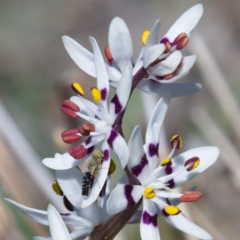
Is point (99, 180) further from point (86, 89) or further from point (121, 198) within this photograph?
point (86, 89)

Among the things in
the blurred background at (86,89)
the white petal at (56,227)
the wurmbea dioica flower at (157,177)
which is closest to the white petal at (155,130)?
the wurmbea dioica flower at (157,177)

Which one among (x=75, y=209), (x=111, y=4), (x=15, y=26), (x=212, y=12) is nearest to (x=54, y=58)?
(x=15, y=26)

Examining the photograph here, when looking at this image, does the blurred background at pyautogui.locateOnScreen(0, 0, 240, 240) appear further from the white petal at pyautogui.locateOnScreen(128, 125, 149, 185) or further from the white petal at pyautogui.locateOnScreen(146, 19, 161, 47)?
the white petal at pyautogui.locateOnScreen(146, 19, 161, 47)

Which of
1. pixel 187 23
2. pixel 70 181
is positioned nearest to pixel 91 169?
pixel 70 181

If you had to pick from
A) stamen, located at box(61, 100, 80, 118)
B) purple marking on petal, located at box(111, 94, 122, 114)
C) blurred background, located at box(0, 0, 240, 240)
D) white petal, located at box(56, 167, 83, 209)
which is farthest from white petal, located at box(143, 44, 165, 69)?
blurred background, located at box(0, 0, 240, 240)

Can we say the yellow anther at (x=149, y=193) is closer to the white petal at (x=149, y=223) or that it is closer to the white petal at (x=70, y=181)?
the white petal at (x=149, y=223)

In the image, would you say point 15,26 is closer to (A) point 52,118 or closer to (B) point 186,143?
(A) point 52,118
